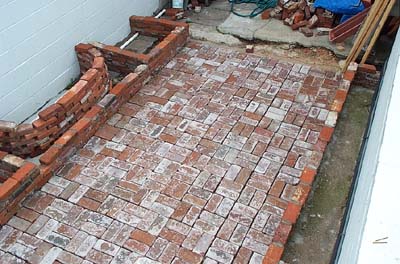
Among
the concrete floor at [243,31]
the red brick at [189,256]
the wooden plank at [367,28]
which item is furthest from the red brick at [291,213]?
the concrete floor at [243,31]

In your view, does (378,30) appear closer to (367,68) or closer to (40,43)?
(367,68)

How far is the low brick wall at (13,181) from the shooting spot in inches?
147

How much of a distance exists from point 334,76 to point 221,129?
168 cm

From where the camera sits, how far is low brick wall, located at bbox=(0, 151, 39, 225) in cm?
374

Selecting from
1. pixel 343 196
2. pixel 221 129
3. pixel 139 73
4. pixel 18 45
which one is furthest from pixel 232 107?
pixel 18 45

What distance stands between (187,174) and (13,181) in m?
1.47

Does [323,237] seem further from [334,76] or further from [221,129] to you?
[334,76]

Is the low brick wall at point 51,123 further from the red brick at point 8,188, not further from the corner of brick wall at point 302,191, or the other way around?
the corner of brick wall at point 302,191

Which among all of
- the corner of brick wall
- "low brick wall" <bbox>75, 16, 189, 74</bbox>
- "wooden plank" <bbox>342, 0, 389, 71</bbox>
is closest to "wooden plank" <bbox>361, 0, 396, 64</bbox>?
"wooden plank" <bbox>342, 0, 389, 71</bbox>

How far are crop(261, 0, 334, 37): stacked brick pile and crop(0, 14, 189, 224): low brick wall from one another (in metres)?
1.85

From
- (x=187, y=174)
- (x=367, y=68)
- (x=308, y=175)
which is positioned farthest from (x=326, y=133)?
Result: (x=187, y=174)

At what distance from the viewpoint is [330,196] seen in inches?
160

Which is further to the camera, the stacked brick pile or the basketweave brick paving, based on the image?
the stacked brick pile

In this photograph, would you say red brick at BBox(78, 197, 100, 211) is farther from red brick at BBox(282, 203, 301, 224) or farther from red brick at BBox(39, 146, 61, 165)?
red brick at BBox(282, 203, 301, 224)
